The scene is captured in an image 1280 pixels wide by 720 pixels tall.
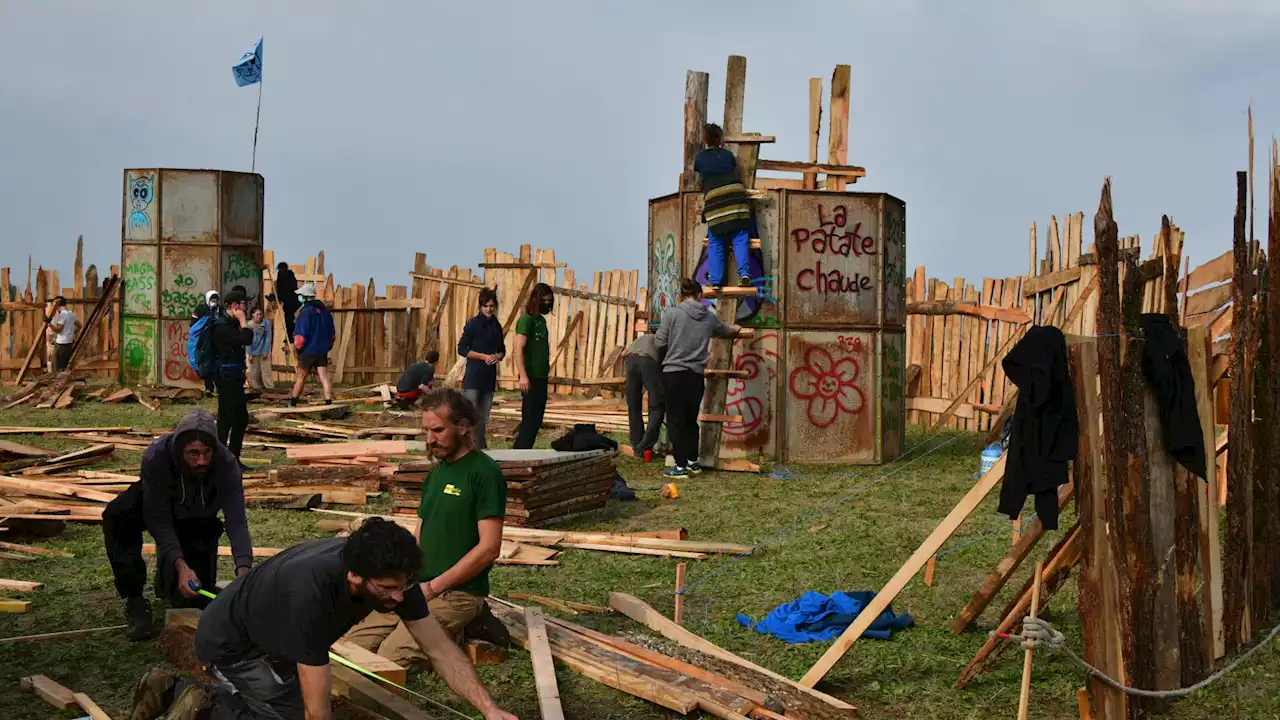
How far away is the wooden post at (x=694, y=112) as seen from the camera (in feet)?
57.1

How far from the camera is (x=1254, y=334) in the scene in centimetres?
795

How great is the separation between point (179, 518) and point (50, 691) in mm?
1352

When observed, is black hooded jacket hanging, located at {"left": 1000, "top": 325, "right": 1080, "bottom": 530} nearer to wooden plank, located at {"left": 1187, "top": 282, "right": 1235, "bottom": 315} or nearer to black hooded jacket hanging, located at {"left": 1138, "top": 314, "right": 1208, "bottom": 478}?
black hooded jacket hanging, located at {"left": 1138, "top": 314, "right": 1208, "bottom": 478}

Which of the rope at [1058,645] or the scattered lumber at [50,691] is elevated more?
the rope at [1058,645]

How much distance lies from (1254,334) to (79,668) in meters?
7.35

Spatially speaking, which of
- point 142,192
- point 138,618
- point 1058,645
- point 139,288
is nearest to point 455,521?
point 138,618

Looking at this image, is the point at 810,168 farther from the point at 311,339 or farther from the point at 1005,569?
the point at 1005,569

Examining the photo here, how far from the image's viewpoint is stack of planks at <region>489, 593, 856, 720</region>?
20.4ft

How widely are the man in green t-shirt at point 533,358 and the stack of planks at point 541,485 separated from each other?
2101 millimetres

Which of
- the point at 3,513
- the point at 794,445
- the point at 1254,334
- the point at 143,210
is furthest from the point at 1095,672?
the point at 143,210

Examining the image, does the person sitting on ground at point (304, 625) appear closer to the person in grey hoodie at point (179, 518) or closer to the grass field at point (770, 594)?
the grass field at point (770, 594)

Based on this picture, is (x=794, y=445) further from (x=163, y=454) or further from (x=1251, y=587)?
(x=163, y=454)

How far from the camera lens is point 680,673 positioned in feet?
22.1

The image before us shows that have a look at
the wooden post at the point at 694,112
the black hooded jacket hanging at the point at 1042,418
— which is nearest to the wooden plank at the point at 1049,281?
the wooden post at the point at 694,112
